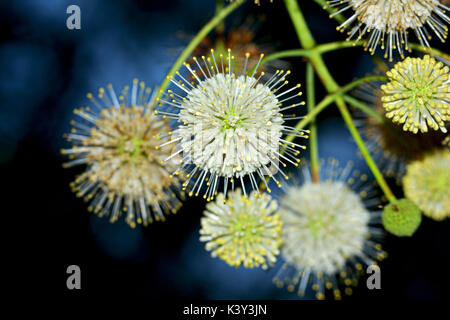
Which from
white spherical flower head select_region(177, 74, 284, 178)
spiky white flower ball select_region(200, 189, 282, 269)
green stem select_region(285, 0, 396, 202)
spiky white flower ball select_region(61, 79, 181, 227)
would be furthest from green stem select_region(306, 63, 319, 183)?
spiky white flower ball select_region(61, 79, 181, 227)

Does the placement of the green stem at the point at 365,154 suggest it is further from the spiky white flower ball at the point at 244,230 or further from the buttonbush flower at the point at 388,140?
the spiky white flower ball at the point at 244,230

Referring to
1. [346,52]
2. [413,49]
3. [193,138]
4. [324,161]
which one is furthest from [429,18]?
[346,52]

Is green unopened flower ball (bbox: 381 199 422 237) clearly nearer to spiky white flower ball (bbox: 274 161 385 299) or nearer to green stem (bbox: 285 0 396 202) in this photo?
green stem (bbox: 285 0 396 202)

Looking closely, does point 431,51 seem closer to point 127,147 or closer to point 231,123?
point 231,123

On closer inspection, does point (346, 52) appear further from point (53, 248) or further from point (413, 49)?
point (53, 248)

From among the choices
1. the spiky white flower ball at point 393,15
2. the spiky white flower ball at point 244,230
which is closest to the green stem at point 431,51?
the spiky white flower ball at point 393,15
